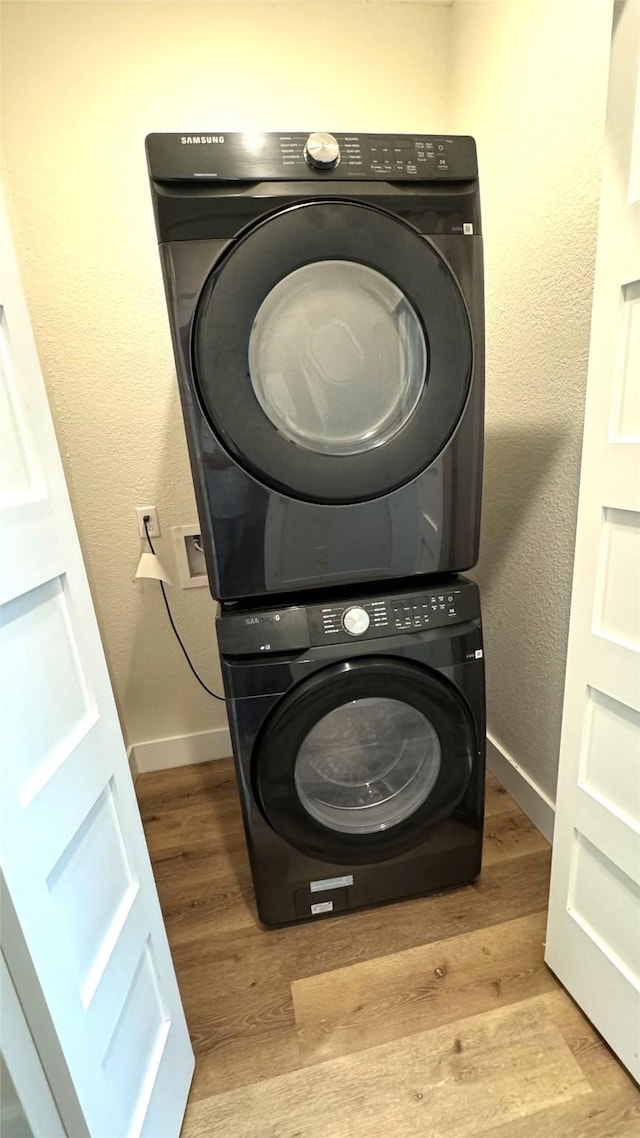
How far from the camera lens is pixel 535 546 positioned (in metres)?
1.42

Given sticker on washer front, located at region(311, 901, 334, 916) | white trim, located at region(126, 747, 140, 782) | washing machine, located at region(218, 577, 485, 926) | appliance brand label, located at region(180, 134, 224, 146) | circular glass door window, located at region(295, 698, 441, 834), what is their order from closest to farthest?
appliance brand label, located at region(180, 134, 224, 146) → washing machine, located at region(218, 577, 485, 926) → circular glass door window, located at region(295, 698, 441, 834) → sticker on washer front, located at region(311, 901, 334, 916) → white trim, located at region(126, 747, 140, 782)

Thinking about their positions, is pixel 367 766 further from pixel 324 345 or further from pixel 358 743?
pixel 324 345

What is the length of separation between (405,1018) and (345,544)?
954 millimetres

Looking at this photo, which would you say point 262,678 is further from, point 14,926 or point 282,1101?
point 282,1101

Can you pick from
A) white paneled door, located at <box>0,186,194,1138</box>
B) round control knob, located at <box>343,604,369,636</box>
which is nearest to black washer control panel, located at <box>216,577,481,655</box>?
round control knob, located at <box>343,604,369,636</box>

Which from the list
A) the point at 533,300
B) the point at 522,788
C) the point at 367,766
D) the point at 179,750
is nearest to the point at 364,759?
the point at 367,766

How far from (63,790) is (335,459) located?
65 centimetres

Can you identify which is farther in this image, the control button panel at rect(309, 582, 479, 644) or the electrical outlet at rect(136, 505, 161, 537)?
the electrical outlet at rect(136, 505, 161, 537)

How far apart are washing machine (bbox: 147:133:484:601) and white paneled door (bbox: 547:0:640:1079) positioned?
25 cm

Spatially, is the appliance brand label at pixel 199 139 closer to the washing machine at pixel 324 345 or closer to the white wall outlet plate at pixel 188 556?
the washing machine at pixel 324 345

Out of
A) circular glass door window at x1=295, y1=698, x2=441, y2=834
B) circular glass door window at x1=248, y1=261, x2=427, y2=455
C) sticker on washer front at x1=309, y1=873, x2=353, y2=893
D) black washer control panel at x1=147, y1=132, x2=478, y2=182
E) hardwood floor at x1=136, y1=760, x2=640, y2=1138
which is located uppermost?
black washer control panel at x1=147, y1=132, x2=478, y2=182

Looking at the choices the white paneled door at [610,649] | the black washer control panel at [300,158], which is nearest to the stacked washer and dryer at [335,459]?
the black washer control panel at [300,158]

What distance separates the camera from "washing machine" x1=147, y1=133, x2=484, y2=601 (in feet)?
2.92

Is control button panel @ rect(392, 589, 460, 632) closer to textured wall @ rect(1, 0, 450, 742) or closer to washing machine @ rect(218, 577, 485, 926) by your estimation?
washing machine @ rect(218, 577, 485, 926)
